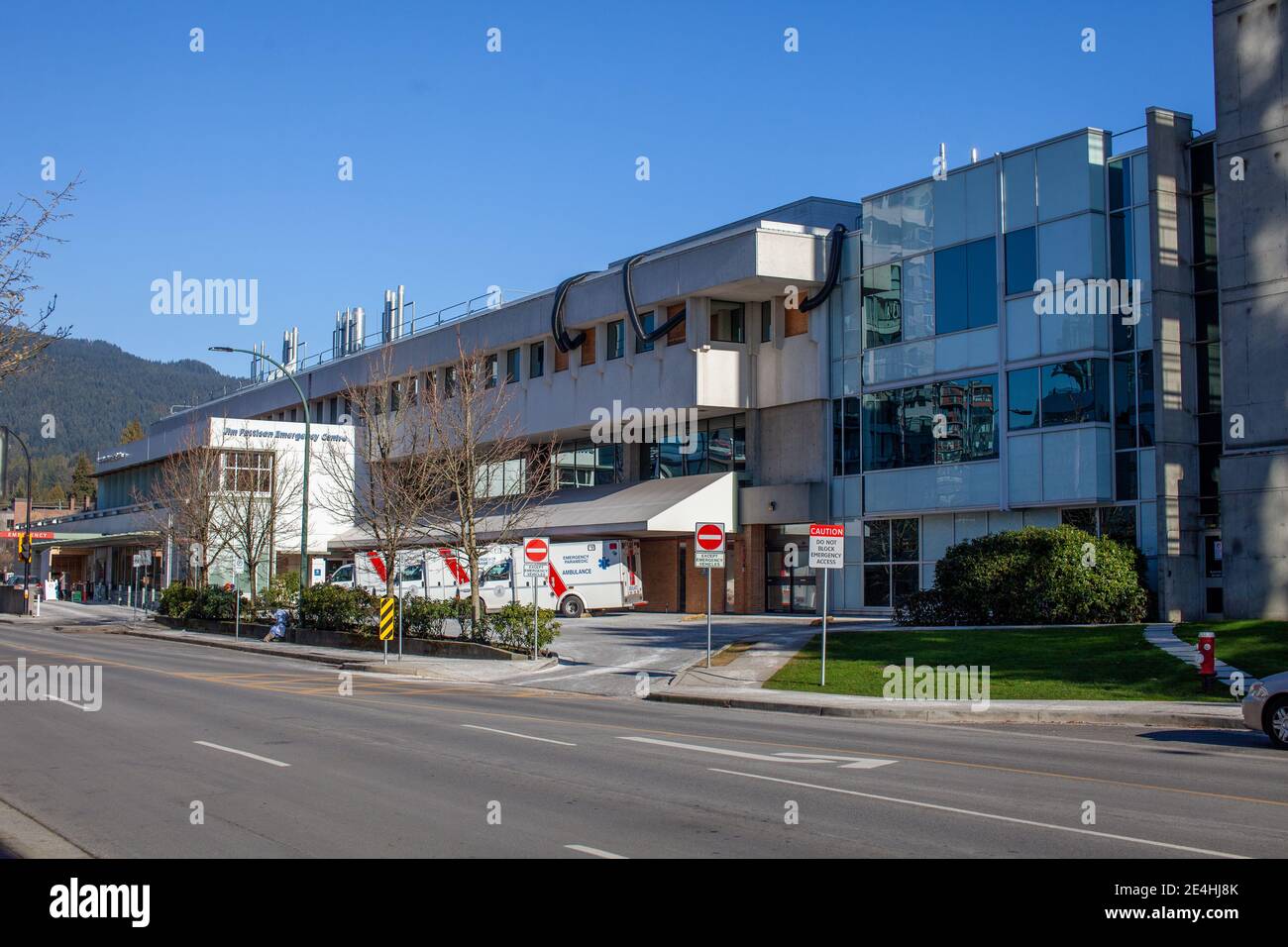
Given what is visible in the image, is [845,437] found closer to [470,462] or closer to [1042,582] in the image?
[1042,582]

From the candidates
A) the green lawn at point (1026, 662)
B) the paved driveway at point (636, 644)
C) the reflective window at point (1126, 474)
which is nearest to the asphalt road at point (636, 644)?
the paved driveway at point (636, 644)

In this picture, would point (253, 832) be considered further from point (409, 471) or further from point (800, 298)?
point (800, 298)

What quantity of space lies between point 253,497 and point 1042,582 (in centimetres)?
3268

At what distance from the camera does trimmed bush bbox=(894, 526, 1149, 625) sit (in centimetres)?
3055

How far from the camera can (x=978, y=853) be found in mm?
9016

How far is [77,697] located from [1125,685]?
1801 cm

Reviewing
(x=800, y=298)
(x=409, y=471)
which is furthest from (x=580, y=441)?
(x=409, y=471)

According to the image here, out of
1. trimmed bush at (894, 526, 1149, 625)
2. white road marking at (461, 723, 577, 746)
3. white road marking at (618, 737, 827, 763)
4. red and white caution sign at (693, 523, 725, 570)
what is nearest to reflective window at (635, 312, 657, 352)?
trimmed bush at (894, 526, 1149, 625)

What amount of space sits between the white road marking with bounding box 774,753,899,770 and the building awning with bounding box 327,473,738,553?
88.9 ft

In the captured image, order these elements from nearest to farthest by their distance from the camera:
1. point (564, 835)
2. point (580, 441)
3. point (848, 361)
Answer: point (564, 835)
point (848, 361)
point (580, 441)

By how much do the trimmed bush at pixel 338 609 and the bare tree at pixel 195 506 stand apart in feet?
35.8

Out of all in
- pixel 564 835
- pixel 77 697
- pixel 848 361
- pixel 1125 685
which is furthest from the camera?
pixel 848 361

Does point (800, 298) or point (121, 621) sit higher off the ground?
point (800, 298)

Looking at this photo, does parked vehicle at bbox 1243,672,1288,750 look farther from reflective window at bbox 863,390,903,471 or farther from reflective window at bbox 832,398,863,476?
reflective window at bbox 832,398,863,476
